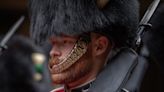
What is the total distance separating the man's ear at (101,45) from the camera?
9.11ft

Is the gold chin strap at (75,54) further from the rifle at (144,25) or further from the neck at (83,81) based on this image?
the rifle at (144,25)

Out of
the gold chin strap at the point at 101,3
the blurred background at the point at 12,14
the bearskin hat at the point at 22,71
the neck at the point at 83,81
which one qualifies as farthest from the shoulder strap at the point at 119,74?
the blurred background at the point at 12,14

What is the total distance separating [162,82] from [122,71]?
1.90 ft

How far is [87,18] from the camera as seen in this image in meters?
2.77

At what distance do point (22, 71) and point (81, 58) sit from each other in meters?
1.67

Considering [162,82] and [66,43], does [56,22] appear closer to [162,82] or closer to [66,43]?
[66,43]

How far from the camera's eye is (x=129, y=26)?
2834 mm

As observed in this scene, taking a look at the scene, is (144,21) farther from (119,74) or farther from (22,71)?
(22,71)

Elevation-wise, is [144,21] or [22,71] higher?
[144,21]

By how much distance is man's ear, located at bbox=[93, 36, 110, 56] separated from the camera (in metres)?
2.78

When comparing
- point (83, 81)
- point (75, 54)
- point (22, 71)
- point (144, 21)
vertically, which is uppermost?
point (144, 21)

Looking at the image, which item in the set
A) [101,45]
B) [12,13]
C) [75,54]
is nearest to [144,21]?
[101,45]

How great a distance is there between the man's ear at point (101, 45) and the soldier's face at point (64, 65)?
3 cm

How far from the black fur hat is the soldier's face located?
0.04m
